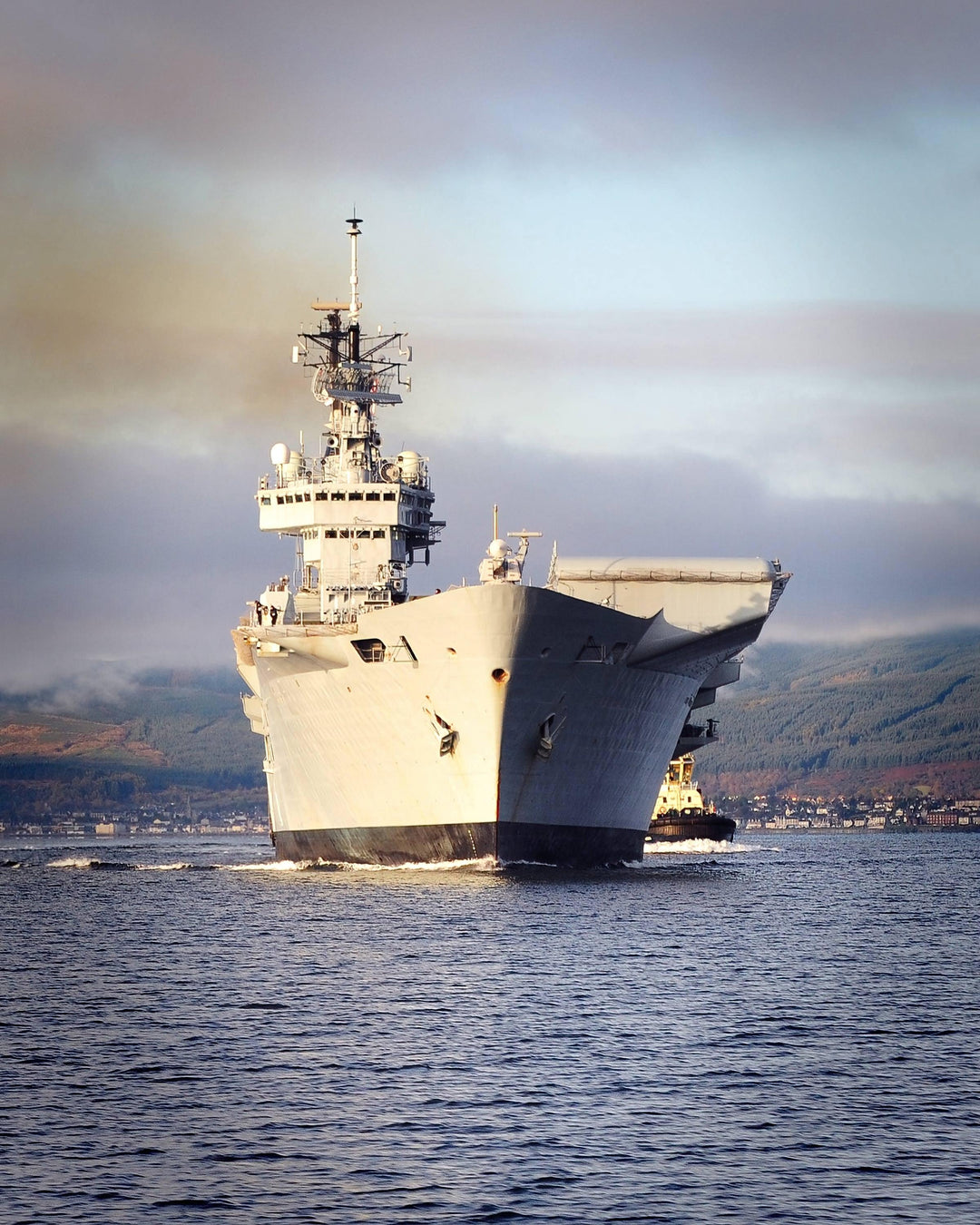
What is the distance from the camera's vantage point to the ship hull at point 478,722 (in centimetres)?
4659

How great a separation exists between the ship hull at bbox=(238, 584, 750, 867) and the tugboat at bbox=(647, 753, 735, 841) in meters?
40.0

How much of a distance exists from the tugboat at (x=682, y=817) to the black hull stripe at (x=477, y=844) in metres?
35.7

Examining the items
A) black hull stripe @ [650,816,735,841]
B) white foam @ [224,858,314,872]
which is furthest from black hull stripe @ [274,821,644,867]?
black hull stripe @ [650,816,735,841]

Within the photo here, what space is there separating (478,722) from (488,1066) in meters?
24.7

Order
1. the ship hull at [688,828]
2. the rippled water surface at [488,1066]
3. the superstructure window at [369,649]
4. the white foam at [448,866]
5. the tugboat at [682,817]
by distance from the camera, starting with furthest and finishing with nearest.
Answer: the tugboat at [682,817] → the ship hull at [688,828] → the superstructure window at [369,649] → the white foam at [448,866] → the rippled water surface at [488,1066]

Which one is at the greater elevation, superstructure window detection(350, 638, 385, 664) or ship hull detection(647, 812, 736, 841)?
superstructure window detection(350, 638, 385, 664)

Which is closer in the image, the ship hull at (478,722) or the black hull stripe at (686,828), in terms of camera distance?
the ship hull at (478,722)

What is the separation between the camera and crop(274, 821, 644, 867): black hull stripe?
4875 centimetres

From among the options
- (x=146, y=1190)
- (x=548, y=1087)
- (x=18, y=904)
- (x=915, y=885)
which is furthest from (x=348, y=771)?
(x=146, y=1190)

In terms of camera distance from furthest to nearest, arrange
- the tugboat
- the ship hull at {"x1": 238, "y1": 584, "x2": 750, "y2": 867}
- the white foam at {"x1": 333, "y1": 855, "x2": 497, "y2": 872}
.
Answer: the tugboat
the white foam at {"x1": 333, "y1": 855, "x2": 497, "y2": 872}
the ship hull at {"x1": 238, "y1": 584, "x2": 750, "y2": 867}

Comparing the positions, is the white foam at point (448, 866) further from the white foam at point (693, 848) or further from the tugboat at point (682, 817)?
the tugboat at point (682, 817)

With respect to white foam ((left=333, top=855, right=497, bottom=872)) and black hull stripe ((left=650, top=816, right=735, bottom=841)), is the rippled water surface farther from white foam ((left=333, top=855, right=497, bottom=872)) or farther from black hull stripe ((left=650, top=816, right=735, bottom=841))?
black hull stripe ((left=650, top=816, right=735, bottom=841))

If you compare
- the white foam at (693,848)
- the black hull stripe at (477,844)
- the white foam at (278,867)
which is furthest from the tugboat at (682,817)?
the black hull stripe at (477,844)

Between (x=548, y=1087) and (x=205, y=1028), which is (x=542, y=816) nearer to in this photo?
(x=205, y=1028)
